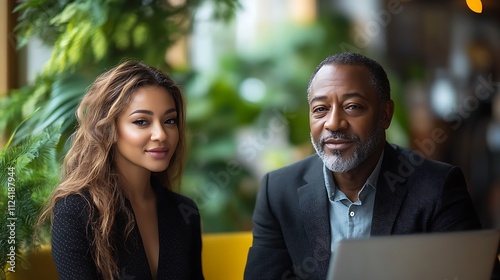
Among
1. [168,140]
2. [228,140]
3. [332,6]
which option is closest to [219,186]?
[228,140]

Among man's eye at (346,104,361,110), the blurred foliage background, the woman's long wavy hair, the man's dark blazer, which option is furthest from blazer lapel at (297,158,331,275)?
the blurred foliage background

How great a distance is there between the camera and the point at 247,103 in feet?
9.67

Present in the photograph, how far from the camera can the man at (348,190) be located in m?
1.79

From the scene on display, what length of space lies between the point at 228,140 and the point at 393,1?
1.69 metres

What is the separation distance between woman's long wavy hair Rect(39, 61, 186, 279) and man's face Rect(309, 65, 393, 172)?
0.36 m

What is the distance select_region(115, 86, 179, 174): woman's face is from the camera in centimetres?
175

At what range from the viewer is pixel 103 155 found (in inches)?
69.9

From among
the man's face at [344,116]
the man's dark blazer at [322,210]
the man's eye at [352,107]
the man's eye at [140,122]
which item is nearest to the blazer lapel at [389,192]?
the man's dark blazer at [322,210]

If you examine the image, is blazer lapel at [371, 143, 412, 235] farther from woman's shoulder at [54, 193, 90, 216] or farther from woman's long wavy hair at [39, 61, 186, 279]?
woman's shoulder at [54, 193, 90, 216]

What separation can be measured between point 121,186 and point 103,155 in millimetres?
94

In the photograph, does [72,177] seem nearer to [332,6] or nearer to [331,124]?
[331,124]

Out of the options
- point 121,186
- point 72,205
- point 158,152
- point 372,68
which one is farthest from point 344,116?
point 72,205

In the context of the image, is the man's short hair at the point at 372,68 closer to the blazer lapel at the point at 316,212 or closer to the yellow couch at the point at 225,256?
the blazer lapel at the point at 316,212

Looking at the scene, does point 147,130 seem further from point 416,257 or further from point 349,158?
point 416,257
